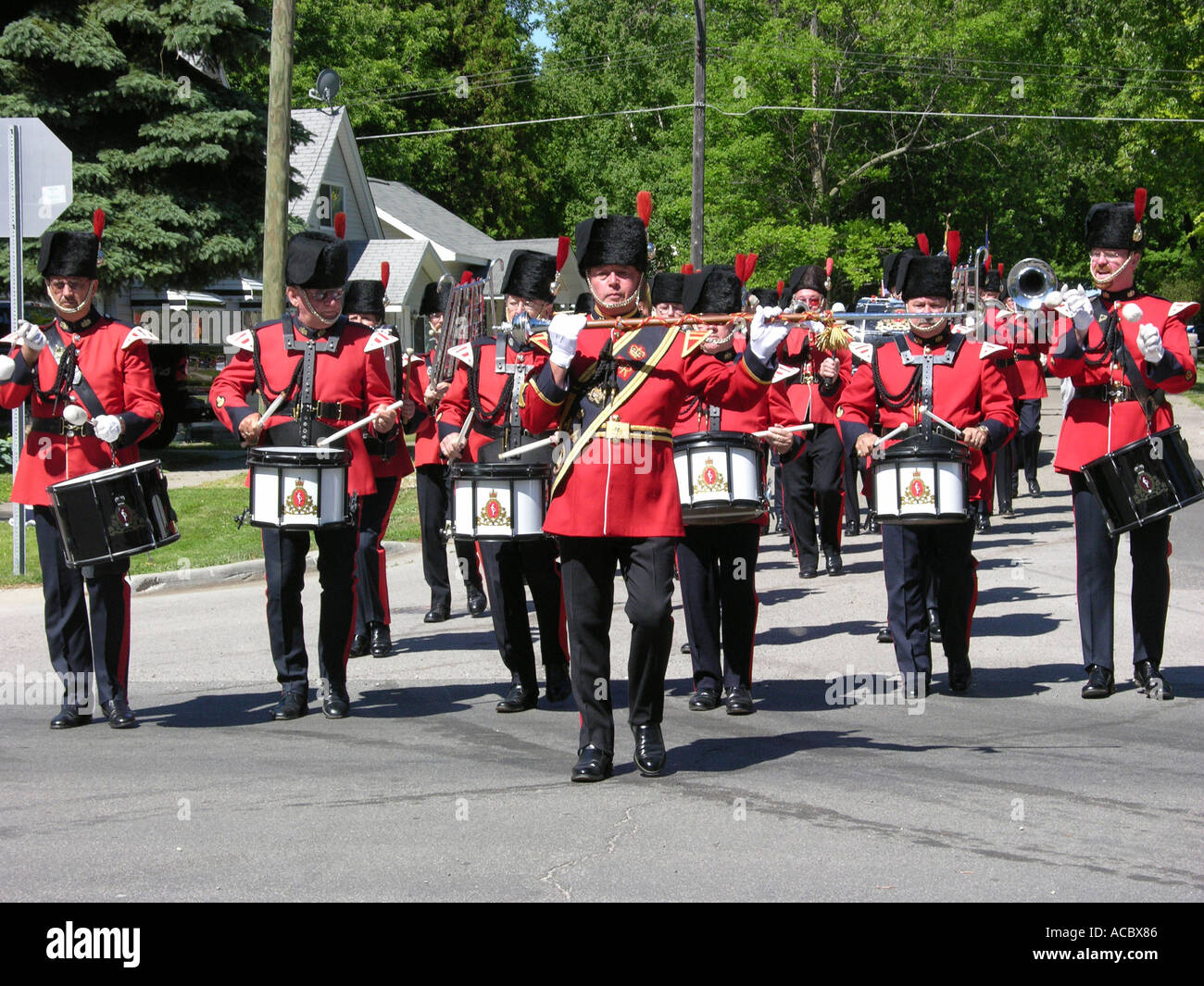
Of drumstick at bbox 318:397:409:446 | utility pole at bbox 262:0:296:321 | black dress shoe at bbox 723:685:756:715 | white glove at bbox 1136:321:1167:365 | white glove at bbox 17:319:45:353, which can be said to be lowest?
black dress shoe at bbox 723:685:756:715

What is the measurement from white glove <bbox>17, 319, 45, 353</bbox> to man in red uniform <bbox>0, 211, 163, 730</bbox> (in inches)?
0.7

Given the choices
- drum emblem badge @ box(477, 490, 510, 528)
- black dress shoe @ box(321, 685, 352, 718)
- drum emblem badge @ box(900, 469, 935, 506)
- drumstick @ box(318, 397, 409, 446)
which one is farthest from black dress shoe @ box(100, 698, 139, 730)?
drum emblem badge @ box(900, 469, 935, 506)

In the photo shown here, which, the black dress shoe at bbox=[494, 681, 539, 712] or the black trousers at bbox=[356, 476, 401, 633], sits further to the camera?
the black trousers at bbox=[356, 476, 401, 633]

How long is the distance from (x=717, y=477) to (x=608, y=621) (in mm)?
1624

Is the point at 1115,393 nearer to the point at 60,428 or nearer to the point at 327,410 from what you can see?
the point at 327,410

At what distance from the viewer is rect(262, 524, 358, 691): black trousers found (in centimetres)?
796

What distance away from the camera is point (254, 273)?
26516 millimetres

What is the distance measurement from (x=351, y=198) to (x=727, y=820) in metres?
41.7

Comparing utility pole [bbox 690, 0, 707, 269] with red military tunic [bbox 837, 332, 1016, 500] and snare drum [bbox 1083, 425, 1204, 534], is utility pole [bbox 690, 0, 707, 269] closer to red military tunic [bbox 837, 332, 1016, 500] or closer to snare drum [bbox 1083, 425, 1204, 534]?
red military tunic [bbox 837, 332, 1016, 500]

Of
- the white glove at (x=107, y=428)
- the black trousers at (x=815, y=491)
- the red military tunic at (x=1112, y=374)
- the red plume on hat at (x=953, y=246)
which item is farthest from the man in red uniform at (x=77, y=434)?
the black trousers at (x=815, y=491)

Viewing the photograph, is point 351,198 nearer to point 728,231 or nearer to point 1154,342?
point 728,231

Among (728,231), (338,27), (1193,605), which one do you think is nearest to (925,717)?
(1193,605)

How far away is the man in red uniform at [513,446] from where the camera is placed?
8.30 metres

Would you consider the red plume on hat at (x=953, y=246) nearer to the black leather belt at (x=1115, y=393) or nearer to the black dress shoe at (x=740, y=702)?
the black leather belt at (x=1115, y=393)
